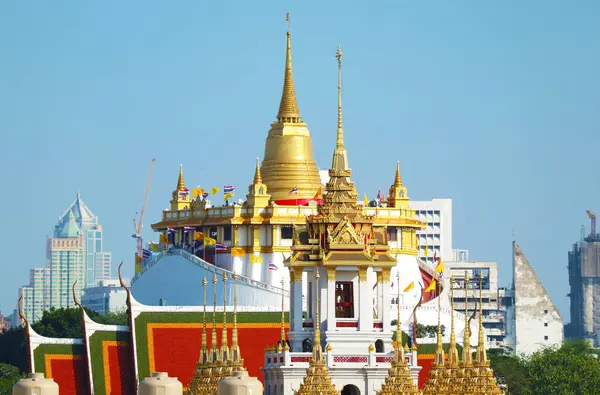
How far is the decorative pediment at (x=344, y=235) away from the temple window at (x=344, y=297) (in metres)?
1.43

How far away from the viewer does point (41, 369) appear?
417 feet

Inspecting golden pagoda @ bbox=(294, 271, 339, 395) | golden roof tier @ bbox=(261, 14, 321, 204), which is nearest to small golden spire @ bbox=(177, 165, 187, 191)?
golden roof tier @ bbox=(261, 14, 321, 204)

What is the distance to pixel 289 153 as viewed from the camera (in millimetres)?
158250

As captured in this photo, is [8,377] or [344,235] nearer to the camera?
[344,235]

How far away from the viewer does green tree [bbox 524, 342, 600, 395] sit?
464 ft

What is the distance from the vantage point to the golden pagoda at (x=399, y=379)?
101000 mm

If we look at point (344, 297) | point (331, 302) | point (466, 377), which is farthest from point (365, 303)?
point (466, 377)

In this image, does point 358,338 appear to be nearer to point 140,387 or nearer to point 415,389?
point 415,389

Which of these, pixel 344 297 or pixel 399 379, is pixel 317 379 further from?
pixel 344 297

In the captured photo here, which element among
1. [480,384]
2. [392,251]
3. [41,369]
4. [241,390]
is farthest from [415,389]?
[392,251]

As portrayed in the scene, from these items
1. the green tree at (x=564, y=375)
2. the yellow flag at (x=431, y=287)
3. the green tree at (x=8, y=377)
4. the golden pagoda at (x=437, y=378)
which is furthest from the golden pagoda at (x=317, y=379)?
the yellow flag at (x=431, y=287)

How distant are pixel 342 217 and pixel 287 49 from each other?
172 feet

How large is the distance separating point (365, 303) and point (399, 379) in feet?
17.5

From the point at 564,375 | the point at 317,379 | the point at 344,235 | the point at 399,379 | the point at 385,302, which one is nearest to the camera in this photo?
the point at 317,379
